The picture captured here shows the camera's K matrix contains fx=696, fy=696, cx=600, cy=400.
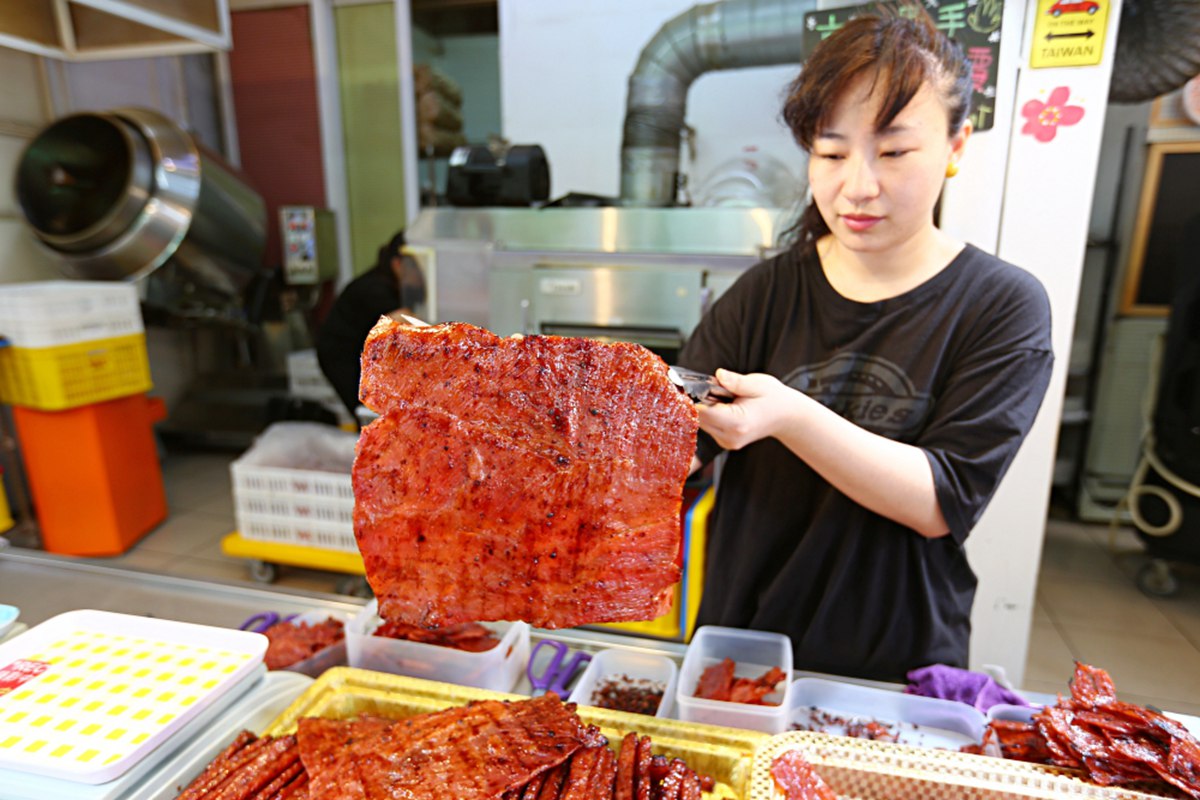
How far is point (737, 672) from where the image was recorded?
4.20ft

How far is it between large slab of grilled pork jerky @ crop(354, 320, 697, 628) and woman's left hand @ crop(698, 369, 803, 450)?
6.3 inches

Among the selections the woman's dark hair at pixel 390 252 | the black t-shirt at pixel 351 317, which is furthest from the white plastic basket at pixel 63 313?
the woman's dark hair at pixel 390 252

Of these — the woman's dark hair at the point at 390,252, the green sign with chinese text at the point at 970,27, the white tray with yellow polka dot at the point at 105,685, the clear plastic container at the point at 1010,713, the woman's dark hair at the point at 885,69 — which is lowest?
the clear plastic container at the point at 1010,713

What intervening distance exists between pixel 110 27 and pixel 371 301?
1.46m

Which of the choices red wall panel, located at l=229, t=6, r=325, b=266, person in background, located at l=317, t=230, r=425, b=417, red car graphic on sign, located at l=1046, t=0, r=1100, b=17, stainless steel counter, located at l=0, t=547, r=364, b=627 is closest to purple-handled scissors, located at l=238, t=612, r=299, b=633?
stainless steel counter, located at l=0, t=547, r=364, b=627

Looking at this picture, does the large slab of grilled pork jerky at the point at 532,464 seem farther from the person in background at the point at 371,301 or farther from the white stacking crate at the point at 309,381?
the white stacking crate at the point at 309,381

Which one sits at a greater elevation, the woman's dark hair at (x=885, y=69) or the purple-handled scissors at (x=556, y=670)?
the woman's dark hair at (x=885, y=69)

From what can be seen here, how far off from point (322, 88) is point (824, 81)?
5.10 metres

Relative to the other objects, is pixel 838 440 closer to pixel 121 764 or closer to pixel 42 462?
pixel 121 764

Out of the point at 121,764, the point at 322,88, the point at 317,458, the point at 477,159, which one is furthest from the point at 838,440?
the point at 322,88

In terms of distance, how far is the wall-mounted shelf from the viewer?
2475 mm

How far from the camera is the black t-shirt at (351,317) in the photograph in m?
3.16

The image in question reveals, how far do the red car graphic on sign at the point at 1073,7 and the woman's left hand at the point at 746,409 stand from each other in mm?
1713

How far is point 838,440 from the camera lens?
1.13 metres
